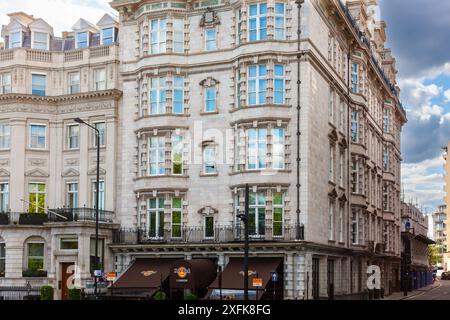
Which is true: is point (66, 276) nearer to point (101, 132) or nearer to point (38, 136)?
point (101, 132)

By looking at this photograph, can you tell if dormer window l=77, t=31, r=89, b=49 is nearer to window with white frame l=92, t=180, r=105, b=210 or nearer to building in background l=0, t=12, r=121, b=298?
building in background l=0, t=12, r=121, b=298

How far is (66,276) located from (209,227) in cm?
957

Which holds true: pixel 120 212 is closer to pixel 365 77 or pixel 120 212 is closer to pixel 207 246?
pixel 207 246

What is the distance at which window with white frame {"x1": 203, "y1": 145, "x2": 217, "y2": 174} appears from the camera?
159 ft

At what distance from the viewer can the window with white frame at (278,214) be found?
45.8 meters

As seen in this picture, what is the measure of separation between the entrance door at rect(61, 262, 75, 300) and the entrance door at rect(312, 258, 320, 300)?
48.9 ft

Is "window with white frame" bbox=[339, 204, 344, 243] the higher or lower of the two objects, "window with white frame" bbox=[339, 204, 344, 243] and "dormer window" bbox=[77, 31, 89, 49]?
the lower

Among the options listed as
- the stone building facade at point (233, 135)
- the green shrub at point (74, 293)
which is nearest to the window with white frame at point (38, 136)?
the stone building facade at point (233, 135)

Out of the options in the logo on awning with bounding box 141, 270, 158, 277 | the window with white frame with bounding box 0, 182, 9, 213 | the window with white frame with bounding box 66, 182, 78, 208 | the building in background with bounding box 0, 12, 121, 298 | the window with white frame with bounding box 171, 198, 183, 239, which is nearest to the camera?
the logo on awning with bounding box 141, 270, 158, 277

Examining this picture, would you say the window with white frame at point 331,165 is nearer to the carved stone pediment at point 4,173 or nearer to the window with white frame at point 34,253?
the window with white frame at point 34,253

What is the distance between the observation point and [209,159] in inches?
1917

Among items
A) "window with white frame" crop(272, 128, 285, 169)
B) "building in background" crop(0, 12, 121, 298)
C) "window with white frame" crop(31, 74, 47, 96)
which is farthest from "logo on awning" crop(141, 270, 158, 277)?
"window with white frame" crop(31, 74, 47, 96)

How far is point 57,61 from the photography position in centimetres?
5394

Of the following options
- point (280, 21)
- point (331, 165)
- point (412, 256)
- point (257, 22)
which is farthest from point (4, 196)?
point (412, 256)
